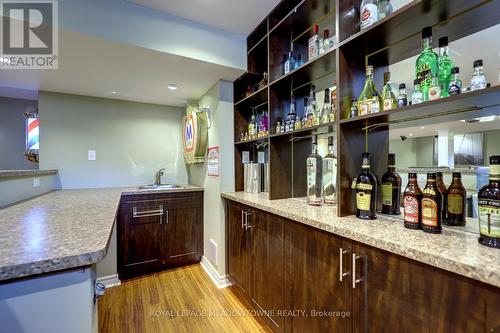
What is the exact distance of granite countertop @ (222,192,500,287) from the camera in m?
0.61

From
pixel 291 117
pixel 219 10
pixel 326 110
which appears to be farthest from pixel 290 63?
pixel 219 10

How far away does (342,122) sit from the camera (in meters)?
1.19

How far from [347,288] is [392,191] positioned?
1.83ft

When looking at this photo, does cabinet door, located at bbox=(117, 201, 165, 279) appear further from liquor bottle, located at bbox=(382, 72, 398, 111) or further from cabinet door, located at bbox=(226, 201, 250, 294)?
liquor bottle, located at bbox=(382, 72, 398, 111)

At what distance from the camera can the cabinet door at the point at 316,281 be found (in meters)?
1.00

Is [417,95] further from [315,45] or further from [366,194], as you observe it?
[315,45]

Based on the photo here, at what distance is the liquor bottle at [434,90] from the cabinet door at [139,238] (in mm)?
2457

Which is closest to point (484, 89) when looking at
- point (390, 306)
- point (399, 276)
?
point (399, 276)

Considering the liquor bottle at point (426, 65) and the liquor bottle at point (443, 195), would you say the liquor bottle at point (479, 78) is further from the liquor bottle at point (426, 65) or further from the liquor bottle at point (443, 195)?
the liquor bottle at point (443, 195)

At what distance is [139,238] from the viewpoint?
2.41m

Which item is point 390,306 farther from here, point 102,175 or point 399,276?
point 102,175

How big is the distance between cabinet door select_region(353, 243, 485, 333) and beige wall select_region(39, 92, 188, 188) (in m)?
2.80

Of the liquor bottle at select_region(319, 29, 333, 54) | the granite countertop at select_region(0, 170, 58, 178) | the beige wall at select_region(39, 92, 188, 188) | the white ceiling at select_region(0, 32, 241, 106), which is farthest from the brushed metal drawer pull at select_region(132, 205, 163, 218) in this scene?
the liquor bottle at select_region(319, 29, 333, 54)

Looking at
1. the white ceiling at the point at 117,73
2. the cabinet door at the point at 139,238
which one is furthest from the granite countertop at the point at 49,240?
the white ceiling at the point at 117,73
